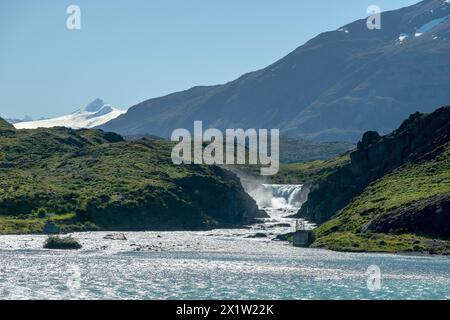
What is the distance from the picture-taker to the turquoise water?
99438 mm

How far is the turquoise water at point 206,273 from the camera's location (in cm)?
9944

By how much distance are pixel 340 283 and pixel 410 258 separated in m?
48.8

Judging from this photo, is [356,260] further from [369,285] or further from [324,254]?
[369,285]

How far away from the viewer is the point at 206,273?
404ft

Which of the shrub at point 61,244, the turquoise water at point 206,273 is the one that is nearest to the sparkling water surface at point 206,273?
the turquoise water at point 206,273

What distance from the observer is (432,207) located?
7352 inches

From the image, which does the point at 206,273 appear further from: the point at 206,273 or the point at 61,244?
the point at 61,244
